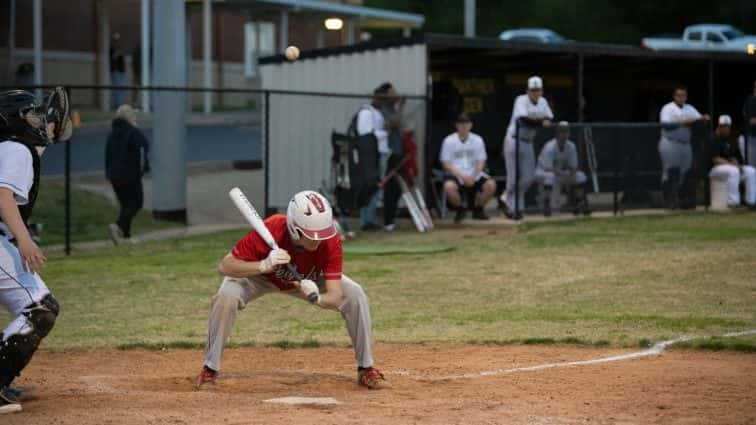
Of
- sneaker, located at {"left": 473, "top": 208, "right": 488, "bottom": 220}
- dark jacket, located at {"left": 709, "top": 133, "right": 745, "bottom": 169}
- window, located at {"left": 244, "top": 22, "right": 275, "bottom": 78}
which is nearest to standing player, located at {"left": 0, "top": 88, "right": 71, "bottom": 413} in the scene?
sneaker, located at {"left": 473, "top": 208, "right": 488, "bottom": 220}

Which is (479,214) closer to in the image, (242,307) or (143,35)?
(242,307)

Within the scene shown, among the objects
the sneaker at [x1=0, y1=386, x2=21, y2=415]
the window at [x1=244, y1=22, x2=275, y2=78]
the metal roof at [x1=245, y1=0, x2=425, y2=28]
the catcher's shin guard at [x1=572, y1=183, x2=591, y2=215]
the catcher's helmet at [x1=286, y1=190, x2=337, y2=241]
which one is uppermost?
the metal roof at [x1=245, y1=0, x2=425, y2=28]

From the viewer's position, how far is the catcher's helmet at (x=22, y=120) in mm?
7453

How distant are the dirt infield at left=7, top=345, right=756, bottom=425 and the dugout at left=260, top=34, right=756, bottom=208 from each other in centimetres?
945

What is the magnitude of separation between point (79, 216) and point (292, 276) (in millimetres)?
12591

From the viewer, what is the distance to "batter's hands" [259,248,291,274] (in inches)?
299

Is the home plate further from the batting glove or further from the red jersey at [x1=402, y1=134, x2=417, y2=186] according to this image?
the red jersey at [x1=402, y1=134, x2=417, y2=186]

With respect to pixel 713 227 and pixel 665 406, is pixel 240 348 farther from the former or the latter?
pixel 713 227

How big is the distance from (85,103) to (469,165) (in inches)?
722

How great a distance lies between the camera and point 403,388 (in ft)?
27.1

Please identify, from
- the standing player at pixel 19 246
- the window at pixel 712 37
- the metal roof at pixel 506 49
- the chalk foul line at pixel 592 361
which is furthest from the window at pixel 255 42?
the standing player at pixel 19 246

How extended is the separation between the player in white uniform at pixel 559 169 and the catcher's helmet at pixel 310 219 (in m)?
12.2

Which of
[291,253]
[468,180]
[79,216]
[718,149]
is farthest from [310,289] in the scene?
[718,149]

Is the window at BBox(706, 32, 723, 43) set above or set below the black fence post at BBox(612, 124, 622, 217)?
above
